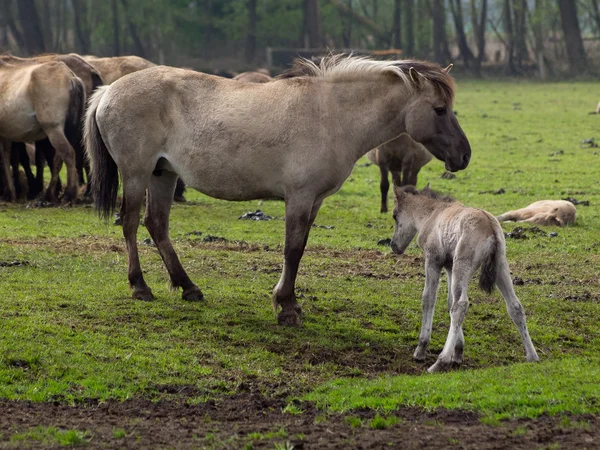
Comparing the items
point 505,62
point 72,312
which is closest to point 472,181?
point 72,312

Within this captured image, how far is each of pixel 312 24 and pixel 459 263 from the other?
51594 millimetres

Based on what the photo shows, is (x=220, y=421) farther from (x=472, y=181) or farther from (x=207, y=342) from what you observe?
(x=472, y=181)

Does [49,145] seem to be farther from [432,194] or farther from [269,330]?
[432,194]

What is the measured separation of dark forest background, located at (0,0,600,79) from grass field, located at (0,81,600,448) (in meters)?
42.8

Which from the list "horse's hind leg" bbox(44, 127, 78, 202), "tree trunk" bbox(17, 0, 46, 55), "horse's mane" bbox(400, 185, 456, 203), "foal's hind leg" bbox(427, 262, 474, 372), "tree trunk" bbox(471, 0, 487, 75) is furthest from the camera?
"tree trunk" bbox(471, 0, 487, 75)

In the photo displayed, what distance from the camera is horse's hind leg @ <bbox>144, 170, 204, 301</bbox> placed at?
1017cm

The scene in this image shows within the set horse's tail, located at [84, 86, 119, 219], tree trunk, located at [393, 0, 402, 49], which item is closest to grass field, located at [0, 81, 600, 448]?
horse's tail, located at [84, 86, 119, 219]

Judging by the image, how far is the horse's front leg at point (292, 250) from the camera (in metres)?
9.34

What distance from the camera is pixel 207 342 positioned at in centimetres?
876

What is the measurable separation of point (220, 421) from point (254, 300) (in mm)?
3515

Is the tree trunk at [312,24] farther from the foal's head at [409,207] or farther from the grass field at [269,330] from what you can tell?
the foal's head at [409,207]

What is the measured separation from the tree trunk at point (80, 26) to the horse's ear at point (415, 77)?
50551mm

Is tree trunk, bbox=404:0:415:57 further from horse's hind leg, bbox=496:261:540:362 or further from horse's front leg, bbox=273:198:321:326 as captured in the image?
horse's hind leg, bbox=496:261:540:362

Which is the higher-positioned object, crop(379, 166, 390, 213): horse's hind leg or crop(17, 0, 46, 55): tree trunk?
crop(17, 0, 46, 55): tree trunk
